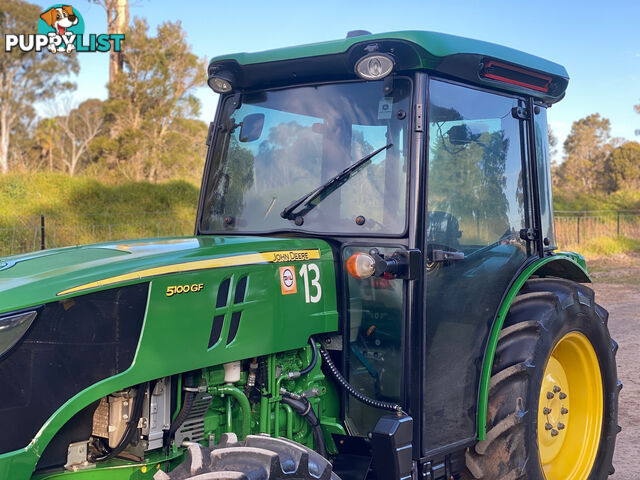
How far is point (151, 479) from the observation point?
9.34 ft

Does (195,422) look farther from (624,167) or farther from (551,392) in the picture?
(624,167)

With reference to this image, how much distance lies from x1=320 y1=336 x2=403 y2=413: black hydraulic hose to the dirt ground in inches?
84.6

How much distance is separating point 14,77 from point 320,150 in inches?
1226

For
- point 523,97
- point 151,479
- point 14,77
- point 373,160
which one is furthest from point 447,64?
point 14,77

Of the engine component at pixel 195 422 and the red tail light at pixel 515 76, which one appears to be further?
the red tail light at pixel 515 76

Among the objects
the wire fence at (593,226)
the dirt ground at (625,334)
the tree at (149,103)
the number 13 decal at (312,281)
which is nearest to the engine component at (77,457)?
the number 13 decal at (312,281)

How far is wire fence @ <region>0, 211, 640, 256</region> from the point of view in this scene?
46.0ft

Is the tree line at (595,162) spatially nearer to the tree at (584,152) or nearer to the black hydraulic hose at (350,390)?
the tree at (584,152)

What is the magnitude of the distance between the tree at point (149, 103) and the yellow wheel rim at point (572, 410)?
18988 millimetres

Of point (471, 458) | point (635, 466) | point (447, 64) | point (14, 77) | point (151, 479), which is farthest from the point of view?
point (14, 77)

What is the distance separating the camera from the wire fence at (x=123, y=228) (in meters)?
14.0

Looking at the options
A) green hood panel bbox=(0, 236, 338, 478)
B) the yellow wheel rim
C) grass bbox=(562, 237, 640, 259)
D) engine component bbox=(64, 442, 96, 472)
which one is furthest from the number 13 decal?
grass bbox=(562, 237, 640, 259)

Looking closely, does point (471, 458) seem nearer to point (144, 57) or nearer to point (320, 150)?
point (320, 150)

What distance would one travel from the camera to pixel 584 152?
4828 cm
